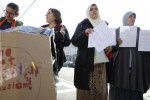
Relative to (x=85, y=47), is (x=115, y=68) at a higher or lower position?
lower

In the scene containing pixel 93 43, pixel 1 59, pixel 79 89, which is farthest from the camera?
pixel 79 89

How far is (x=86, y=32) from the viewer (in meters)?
3.78

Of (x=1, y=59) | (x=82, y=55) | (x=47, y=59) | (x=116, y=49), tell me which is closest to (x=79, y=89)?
(x=82, y=55)

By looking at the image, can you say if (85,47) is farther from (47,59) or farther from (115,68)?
(47,59)

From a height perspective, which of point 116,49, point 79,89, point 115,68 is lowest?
point 79,89

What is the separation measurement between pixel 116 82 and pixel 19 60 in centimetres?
193

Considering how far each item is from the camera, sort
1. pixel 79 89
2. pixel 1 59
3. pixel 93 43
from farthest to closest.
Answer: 1. pixel 79 89
2. pixel 93 43
3. pixel 1 59

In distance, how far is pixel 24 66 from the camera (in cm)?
263

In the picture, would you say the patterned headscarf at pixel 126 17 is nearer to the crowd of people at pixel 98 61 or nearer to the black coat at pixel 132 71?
the crowd of people at pixel 98 61

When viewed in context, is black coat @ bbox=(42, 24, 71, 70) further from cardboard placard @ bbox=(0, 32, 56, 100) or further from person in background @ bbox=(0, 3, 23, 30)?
cardboard placard @ bbox=(0, 32, 56, 100)

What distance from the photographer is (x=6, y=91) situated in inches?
103

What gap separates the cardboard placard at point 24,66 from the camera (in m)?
2.60

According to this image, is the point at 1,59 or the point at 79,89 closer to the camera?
the point at 1,59

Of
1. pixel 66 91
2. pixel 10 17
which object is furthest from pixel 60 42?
pixel 66 91
